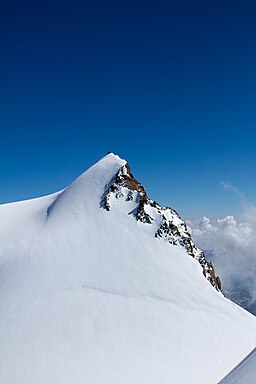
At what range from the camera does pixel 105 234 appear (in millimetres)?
37031

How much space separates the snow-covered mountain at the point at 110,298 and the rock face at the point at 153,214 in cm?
14

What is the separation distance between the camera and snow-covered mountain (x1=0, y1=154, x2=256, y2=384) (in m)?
23.2

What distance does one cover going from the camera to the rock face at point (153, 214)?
3884cm

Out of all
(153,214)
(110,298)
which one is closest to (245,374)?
(110,298)

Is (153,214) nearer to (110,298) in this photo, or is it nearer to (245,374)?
(110,298)

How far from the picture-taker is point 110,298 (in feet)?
98.2

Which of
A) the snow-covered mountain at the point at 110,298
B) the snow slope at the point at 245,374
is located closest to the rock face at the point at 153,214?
Answer: the snow-covered mountain at the point at 110,298

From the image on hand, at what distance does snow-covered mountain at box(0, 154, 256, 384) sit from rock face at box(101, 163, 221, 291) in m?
0.14

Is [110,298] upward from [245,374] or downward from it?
upward

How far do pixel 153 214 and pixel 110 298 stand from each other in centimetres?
1356

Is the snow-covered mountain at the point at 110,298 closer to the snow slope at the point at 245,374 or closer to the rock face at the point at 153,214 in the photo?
the rock face at the point at 153,214

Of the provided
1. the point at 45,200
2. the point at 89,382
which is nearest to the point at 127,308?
the point at 89,382

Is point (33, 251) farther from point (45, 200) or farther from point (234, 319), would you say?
point (234, 319)

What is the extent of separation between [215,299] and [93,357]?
1444cm
